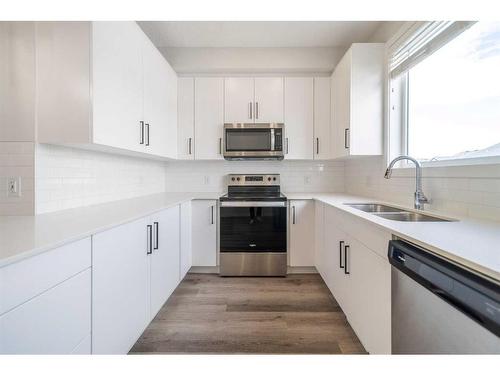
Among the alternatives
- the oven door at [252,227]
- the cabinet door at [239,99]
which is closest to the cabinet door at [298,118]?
the cabinet door at [239,99]

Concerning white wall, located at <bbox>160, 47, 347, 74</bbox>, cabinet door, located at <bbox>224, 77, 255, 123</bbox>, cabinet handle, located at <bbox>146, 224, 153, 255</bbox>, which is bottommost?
cabinet handle, located at <bbox>146, 224, 153, 255</bbox>

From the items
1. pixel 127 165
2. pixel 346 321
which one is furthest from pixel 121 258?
pixel 346 321

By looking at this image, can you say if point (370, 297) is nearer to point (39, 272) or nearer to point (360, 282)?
point (360, 282)

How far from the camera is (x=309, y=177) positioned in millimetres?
3326

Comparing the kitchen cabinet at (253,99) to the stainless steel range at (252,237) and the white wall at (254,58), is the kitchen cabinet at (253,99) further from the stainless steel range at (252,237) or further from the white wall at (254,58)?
the stainless steel range at (252,237)

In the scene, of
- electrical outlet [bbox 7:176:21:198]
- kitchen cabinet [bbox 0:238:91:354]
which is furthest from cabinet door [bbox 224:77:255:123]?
kitchen cabinet [bbox 0:238:91:354]

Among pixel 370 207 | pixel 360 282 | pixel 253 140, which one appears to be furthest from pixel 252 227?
pixel 360 282

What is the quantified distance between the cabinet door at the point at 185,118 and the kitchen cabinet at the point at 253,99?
411mm

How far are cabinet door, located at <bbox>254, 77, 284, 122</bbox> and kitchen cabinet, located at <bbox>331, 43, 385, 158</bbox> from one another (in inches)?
30.8

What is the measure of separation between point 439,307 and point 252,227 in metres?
1.95

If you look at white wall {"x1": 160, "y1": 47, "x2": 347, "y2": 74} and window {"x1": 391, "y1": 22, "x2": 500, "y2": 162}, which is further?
white wall {"x1": 160, "y1": 47, "x2": 347, "y2": 74}

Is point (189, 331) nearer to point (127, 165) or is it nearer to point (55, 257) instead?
point (55, 257)

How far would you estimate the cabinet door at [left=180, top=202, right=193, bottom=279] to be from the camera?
253 centimetres

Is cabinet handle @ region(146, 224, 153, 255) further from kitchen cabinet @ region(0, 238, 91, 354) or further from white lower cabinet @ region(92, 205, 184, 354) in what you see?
kitchen cabinet @ region(0, 238, 91, 354)
